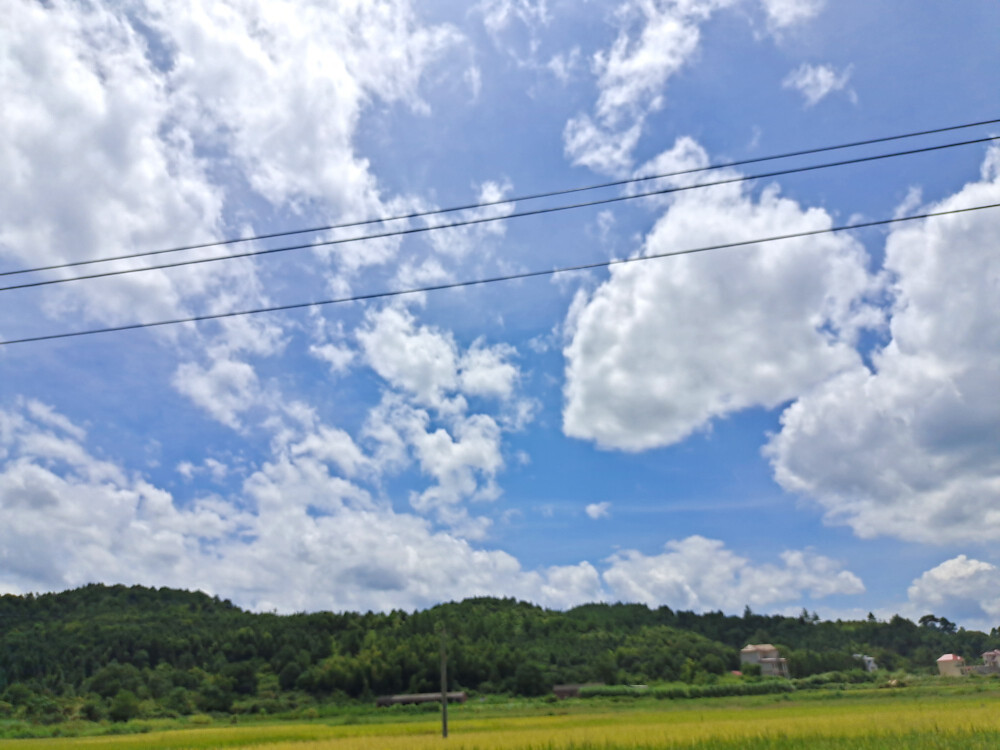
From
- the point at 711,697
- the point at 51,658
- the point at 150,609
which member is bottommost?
the point at 711,697

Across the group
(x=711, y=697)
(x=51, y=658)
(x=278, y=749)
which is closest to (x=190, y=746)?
(x=278, y=749)

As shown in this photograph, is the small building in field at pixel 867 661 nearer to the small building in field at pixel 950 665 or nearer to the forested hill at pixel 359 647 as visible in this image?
the forested hill at pixel 359 647

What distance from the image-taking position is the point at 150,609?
157375 millimetres

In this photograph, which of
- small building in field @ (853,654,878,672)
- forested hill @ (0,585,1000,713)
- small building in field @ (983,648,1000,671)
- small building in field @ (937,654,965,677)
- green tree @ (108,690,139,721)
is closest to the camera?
green tree @ (108,690,139,721)

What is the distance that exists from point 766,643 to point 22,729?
13456 centimetres

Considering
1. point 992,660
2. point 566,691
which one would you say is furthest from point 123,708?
point 992,660

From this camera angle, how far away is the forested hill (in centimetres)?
10850

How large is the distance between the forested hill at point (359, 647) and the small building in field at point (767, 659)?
6.34 feet

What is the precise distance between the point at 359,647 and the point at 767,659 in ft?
249

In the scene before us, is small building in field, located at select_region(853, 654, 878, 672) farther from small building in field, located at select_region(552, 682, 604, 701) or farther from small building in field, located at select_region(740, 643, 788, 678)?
A: small building in field, located at select_region(552, 682, 604, 701)

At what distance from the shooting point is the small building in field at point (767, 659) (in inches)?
5103

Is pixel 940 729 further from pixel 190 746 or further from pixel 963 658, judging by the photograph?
pixel 963 658

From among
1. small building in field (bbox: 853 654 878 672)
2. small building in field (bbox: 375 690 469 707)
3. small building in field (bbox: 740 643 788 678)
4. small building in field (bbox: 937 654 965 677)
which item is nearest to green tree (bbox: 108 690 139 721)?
small building in field (bbox: 375 690 469 707)

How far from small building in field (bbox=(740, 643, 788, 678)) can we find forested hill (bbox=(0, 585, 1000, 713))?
6.34ft
